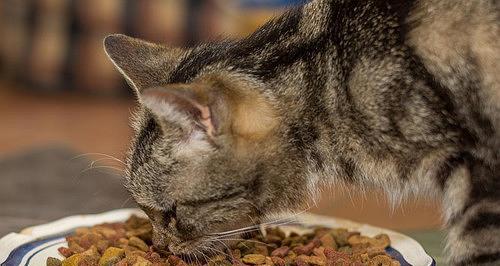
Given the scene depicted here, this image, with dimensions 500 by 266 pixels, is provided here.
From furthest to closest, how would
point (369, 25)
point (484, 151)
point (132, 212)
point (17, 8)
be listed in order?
point (17, 8)
point (132, 212)
point (369, 25)
point (484, 151)

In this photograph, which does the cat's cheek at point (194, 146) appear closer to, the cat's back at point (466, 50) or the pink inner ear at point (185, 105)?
the pink inner ear at point (185, 105)

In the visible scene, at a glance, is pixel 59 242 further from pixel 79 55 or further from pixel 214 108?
pixel 79 55

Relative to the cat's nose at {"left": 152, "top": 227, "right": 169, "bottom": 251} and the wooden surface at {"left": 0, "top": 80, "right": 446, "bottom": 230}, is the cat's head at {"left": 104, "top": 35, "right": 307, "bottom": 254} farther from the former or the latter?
the wooden surface at {"left": 0, "top": 80, "right": 446, "bottom": 230}

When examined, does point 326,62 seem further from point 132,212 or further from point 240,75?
point 132,212

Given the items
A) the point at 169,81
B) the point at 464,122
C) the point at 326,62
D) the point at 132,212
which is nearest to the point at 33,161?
the point at 132,212

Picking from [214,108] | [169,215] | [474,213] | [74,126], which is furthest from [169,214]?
[74,126]

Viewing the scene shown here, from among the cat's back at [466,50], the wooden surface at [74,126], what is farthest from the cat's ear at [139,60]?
the wooden surface at [74,126]

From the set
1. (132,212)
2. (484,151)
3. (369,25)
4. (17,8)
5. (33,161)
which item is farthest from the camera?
(17,8)
